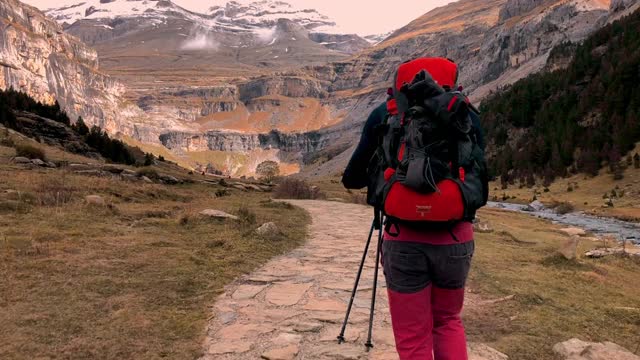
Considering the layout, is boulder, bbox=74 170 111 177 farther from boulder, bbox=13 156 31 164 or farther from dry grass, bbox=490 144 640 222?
dry grass, bbox=490 144 640 222

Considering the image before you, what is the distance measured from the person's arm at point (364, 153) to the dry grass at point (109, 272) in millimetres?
2479

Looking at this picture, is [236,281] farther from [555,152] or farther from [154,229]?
[555,152]

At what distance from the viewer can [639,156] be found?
39.8 meters

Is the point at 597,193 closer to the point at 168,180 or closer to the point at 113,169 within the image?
the point at 168,180

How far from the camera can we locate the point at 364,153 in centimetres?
380

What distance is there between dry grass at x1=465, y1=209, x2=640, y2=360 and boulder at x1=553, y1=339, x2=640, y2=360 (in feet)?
0.47

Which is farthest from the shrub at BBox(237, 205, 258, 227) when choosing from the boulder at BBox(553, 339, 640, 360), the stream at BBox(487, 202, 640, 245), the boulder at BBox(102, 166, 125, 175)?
the stream at BBox(487, 202, 640, 245)

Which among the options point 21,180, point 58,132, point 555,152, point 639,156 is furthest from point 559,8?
point 21,180

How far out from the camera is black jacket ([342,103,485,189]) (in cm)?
360

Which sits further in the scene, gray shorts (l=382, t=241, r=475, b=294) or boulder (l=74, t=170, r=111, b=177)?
boulder (l=74, t=170, r=111, b=177)

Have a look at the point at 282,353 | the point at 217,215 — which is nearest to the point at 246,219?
the point at 217,215

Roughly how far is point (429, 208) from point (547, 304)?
4.78m

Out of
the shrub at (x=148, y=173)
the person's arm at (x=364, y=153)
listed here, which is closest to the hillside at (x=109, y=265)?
the person's arm at (x=364, y=153)

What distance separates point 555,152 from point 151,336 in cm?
5546
